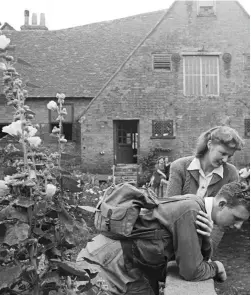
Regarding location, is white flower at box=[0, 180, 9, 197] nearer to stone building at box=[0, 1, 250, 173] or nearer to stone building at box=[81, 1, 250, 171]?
stone building at box=[0, 1, 250, 173]

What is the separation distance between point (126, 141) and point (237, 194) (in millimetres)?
20175

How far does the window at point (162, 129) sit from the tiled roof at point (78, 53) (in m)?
3.83

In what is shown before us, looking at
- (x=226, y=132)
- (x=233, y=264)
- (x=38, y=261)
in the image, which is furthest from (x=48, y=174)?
(x=233, y=264)

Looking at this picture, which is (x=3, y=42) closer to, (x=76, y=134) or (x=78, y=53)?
(x=76, y=134)

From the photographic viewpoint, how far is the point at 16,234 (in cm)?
187

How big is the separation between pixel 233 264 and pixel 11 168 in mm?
6111

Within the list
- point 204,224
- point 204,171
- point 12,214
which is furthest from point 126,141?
point 12,214

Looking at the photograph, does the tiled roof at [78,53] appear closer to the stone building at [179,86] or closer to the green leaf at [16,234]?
the stone building at [179,86]

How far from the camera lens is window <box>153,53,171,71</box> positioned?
835 inches

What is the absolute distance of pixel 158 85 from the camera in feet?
70.3

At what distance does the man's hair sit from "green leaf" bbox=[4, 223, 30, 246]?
0.99 m

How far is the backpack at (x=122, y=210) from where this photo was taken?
2.61 metres

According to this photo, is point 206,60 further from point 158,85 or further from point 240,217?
point 240,217

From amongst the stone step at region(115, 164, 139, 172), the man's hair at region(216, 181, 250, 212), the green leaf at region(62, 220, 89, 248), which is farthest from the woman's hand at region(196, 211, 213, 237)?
the stone step at region(115, 164, 139, 172)
